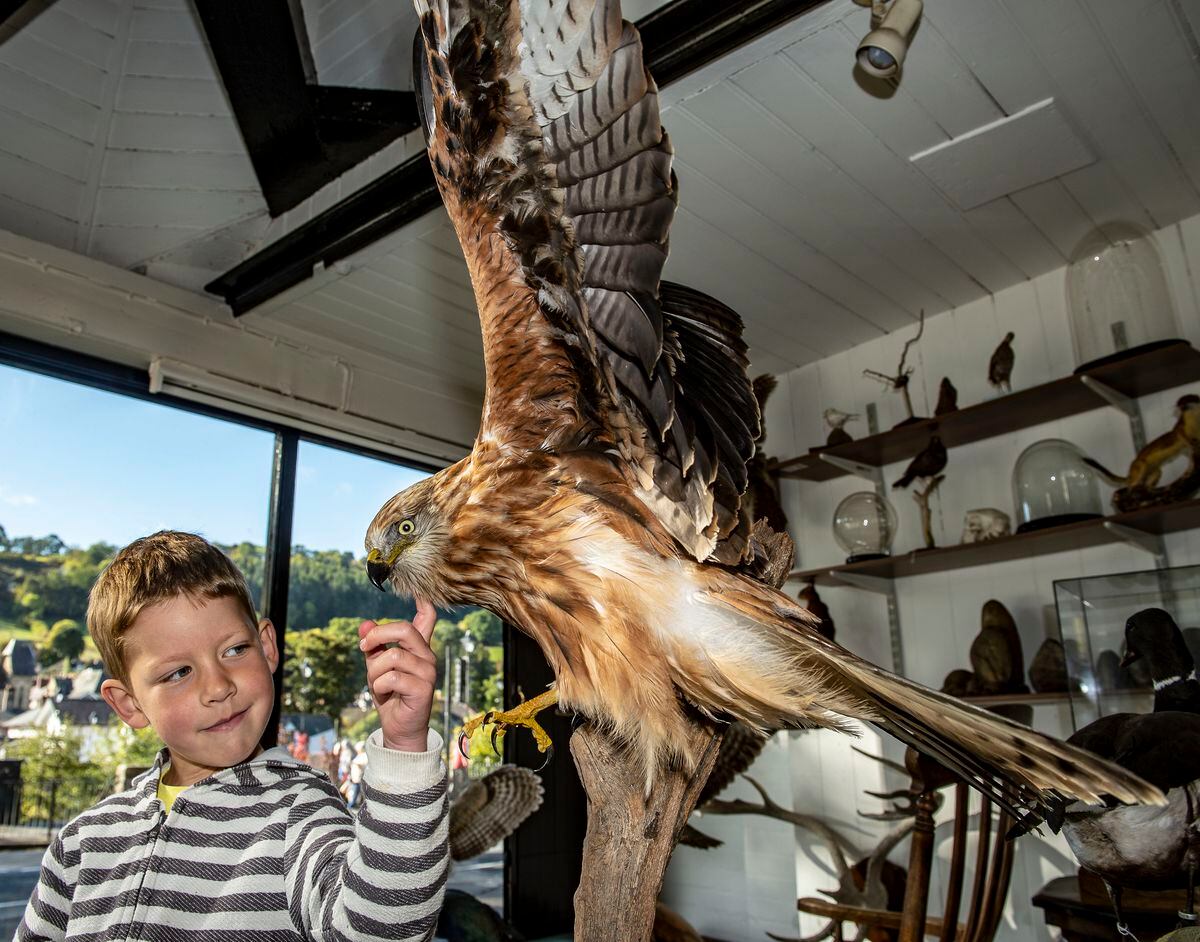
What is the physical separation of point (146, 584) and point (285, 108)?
1.77m

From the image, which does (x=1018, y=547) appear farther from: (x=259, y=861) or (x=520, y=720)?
(x=259, y=861)

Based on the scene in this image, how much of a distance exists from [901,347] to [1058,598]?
1.57 meters

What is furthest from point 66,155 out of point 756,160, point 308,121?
point 756,160

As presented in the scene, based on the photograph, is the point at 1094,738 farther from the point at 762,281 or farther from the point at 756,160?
the point at 762,281

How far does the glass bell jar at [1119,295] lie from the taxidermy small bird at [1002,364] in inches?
10.8

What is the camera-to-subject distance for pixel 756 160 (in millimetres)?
2588

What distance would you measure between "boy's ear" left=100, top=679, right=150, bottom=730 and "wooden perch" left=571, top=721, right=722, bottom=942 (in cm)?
70

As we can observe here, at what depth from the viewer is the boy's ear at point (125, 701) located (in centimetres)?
121

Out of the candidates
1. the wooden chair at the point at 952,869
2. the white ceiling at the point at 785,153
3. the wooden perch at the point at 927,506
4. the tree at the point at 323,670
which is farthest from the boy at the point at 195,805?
the wooden perch at the point at 927,506

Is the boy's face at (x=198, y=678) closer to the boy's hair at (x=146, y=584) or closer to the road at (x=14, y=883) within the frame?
the boy's hair at (x=146, y=584)

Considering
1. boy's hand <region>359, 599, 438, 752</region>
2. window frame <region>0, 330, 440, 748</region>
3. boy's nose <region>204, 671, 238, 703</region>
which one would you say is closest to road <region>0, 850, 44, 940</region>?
window frame <region>0, 330, 440, 748</region>

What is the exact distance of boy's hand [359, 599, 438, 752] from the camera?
81 cm

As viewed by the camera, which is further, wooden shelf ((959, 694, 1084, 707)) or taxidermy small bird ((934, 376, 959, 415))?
taxidermy small bird ((934, 376, 959, 415))

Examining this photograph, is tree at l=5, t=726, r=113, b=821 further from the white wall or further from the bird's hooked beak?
the white wall
